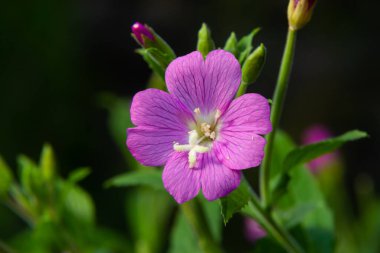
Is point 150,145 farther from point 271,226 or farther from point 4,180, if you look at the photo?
point 4,180

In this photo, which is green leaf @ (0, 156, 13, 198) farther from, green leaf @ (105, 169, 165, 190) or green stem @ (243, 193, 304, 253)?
green stem @ (243, 193, 304, 253)

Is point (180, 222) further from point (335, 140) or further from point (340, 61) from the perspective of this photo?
point (340, 61)

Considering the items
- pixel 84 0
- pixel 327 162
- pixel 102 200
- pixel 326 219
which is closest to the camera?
pixel 326 219

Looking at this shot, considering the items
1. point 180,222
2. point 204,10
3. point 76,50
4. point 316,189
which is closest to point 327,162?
point 316,189

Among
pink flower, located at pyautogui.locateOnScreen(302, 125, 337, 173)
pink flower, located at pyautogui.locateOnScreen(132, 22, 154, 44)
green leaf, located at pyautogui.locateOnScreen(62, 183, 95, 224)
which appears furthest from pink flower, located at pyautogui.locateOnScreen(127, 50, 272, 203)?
pink flower, located at pyautogui.locateOnScreen(302, 125, 337, 173)

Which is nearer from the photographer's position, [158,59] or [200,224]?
[158,59]

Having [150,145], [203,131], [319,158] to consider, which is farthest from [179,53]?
[150,145]

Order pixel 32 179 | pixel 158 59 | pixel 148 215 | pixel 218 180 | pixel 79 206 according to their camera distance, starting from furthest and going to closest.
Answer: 1. pixel 148 215
2. pixel 79 206
3. pixel 32 179
4. pixel 158 59
5. pixel 218 180
